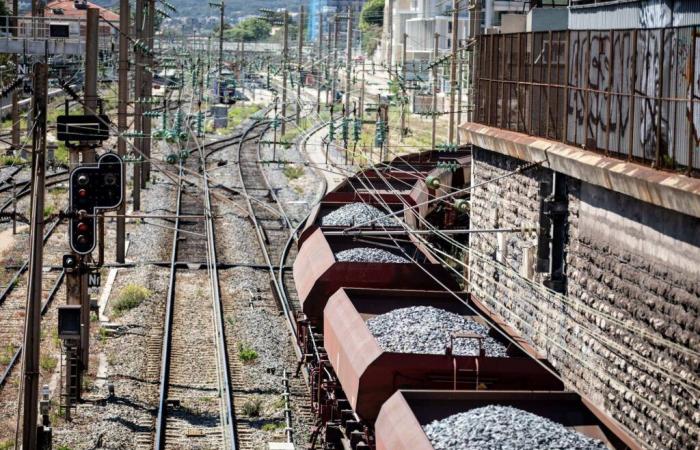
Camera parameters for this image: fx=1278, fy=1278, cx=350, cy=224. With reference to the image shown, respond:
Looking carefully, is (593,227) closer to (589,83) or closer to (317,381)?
(589,83)

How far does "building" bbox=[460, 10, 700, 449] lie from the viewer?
11945mm

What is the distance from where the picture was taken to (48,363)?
21.0 m

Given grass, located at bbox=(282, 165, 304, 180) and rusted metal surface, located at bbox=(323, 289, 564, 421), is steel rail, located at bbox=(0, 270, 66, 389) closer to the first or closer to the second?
rusted metal surface, located at bbox=(323, 289, 564, 421)

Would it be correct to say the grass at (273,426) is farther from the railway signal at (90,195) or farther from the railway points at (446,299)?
the railway signal at (90,195)

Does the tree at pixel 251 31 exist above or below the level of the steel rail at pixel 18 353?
above

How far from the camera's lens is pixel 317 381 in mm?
17641

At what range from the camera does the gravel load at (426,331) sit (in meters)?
13.9

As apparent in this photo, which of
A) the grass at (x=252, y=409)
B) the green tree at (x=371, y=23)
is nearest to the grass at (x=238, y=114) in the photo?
the green tree at (x=371, y=23)

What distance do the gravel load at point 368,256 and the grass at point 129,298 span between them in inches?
274

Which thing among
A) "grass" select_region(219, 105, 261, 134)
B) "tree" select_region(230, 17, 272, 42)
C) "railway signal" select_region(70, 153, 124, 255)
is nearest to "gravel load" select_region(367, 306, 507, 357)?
"railway signal" select_region(70, 153, 124, 255)

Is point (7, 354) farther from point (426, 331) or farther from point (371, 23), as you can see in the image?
point (371, 23)

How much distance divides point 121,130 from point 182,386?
33.2 ft

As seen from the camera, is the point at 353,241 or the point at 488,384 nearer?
the point at 488,384

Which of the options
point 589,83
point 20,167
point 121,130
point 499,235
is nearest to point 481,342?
point 589,83
